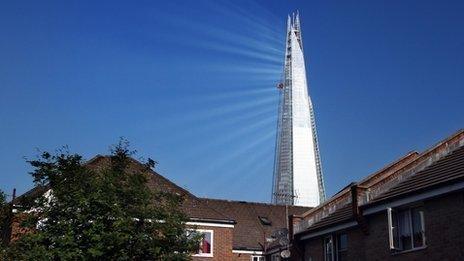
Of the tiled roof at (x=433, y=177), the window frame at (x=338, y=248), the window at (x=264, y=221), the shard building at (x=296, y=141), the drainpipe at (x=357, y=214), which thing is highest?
the shard building at (x=296, y=141)

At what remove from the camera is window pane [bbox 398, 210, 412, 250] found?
2620 centimetres

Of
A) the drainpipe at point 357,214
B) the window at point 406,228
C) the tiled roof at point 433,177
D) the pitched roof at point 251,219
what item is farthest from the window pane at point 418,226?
the pitched roof at point 251,219

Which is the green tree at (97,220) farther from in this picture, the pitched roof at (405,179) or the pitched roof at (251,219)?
the pitched roof at (251,219)

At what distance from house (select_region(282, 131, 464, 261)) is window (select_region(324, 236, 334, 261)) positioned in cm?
5

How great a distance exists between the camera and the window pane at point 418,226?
83.4 feet

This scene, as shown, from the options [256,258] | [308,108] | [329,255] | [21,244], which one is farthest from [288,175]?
[21,244]

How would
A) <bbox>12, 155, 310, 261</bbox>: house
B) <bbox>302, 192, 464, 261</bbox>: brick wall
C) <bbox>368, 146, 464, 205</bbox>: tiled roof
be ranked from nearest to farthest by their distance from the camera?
<bbox>302, 192, 464, 261</bbox>: brick wall → <bbox>368, 146, 464, 205</bbox>: tiled roof → <bbox>12, 155, 310, 261</bbox>: house

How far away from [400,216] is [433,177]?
7.58 ft

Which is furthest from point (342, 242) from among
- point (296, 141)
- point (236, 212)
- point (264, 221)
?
point (296, 141)

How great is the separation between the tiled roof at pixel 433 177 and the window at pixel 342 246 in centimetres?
340

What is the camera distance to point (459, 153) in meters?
27.5

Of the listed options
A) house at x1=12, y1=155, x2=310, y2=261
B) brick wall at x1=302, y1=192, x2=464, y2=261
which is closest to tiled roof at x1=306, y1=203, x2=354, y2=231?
brick wall at x1=302, y1=192, x2=464, y2=261

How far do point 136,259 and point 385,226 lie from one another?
11.0 meters

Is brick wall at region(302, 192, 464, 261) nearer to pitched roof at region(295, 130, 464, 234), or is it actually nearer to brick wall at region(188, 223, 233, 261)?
pitched roof at region(295, 130, 464, 234)
